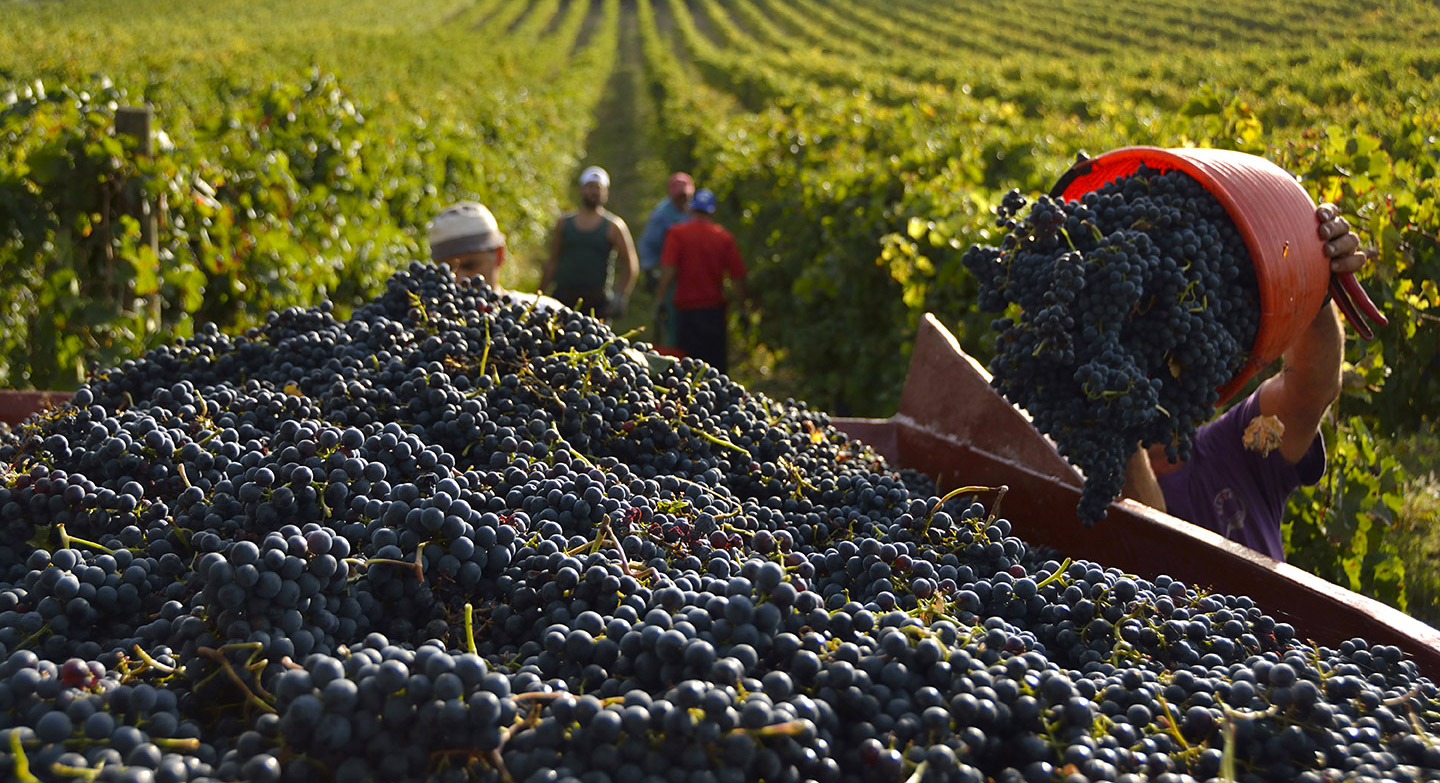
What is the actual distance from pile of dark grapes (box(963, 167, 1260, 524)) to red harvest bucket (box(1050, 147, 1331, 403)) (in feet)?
0.12

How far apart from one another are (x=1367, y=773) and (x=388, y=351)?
6.27 feet

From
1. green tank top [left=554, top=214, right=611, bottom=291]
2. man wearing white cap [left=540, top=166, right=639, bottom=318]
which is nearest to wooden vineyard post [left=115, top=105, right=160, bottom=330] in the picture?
man wearing white cap [left=540, top=166, right=639, bottom=318]

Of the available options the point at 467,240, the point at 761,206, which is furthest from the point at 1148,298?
the point at 761,206

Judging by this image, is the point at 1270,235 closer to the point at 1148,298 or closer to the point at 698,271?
Result: the point at 1148,298

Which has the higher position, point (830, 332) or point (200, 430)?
point (200, 430)

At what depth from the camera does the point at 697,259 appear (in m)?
6.77

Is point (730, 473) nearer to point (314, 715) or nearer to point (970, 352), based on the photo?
point (314, 715)

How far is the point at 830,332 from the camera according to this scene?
6891mm

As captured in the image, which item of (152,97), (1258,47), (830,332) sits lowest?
(830,332)

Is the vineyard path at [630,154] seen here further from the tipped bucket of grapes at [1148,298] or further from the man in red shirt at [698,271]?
the tipped bucket of grapes at [1148,298]

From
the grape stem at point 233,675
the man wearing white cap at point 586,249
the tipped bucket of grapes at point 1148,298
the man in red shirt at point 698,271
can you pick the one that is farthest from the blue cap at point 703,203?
the grape stem at point 233,675

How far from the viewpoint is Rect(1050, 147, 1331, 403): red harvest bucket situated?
2037 millimetres

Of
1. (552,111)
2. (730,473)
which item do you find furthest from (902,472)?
(552,111)

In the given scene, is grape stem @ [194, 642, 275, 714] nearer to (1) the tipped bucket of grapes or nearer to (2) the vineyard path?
(1) the tipped bucket of grapes
